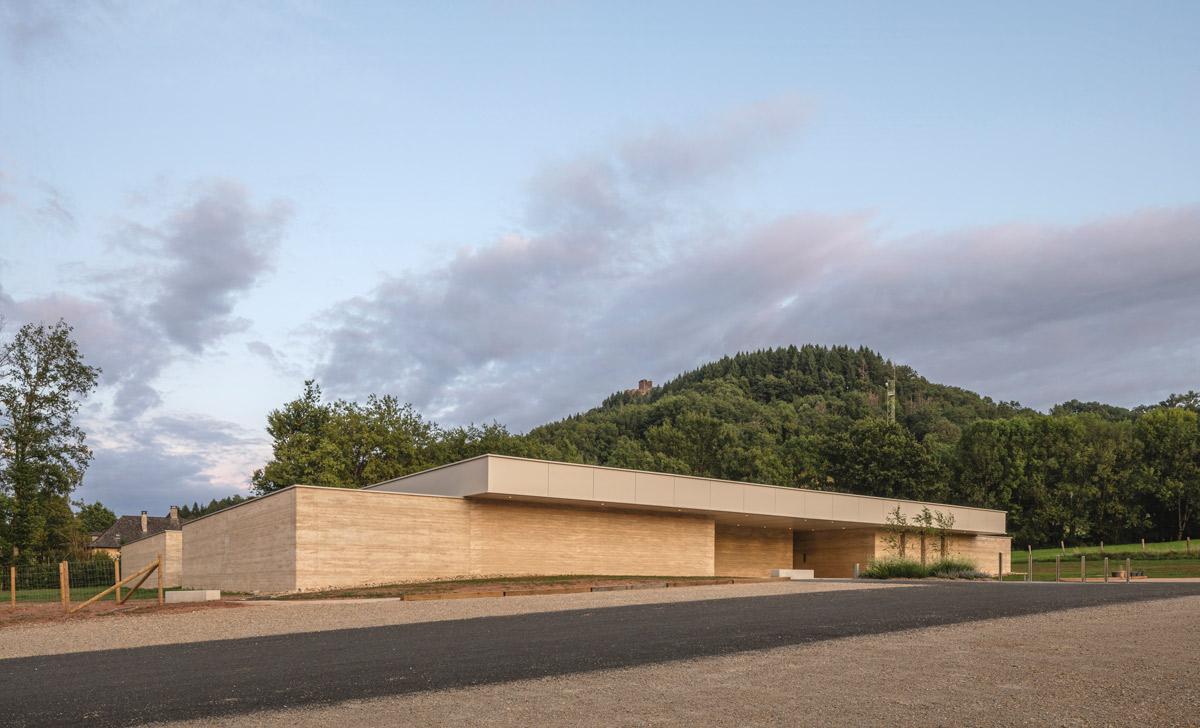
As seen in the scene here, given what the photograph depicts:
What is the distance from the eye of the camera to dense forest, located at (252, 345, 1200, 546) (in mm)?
55438

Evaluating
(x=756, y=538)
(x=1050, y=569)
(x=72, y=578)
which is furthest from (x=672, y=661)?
(x=1050, y=569)

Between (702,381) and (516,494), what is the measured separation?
8651 cm

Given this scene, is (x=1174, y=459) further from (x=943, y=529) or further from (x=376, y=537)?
(x=376, y=537)

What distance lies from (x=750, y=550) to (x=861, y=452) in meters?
32.4

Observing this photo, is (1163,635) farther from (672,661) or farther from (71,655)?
(71,655)

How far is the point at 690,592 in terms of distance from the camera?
2294 centimetres

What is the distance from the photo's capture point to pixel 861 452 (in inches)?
2874

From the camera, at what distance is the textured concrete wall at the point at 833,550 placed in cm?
4378

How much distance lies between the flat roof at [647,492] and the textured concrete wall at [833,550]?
152cm

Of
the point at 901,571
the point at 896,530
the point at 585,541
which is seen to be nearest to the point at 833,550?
the point at 896,530

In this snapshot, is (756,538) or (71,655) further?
(756,538)

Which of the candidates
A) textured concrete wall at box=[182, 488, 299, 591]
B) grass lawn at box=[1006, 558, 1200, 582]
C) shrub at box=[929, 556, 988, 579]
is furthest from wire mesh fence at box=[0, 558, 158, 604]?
grass lawn at box=[1006, 558, 1200, 582]

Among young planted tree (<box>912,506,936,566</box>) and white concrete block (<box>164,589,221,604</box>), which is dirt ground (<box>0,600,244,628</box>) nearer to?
white concrete block (<box>164,589,221,604</box>)

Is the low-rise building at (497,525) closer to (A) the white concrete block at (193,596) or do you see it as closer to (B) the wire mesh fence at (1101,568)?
(A) the white concrete block at (193,596)
